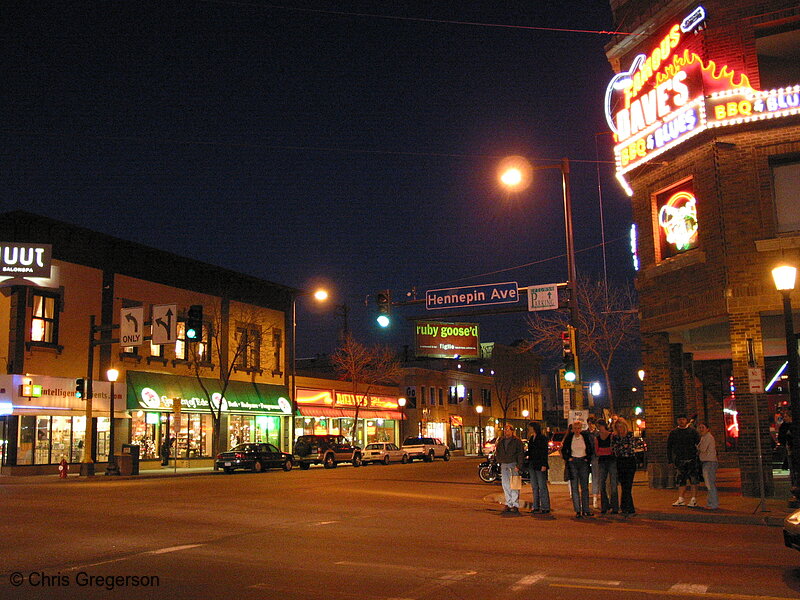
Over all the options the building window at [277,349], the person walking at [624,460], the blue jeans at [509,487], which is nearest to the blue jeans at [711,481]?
the person walking at [624,460]

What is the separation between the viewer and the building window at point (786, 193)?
1833 cm

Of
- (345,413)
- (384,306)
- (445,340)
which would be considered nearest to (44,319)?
(384,306)

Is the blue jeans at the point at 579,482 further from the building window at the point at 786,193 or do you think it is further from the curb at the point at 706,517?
the building window at the point at 786,193

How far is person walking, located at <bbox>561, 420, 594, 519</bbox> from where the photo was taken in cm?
1564

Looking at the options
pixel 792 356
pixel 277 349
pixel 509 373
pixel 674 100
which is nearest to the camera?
pixel 792 356

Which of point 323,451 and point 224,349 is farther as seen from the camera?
point 224,349

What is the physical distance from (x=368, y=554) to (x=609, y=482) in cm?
711

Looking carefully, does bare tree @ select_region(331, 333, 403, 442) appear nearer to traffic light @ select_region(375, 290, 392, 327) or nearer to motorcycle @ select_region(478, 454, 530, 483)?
motorcycle @ select_region(478, 454, 530, 483)

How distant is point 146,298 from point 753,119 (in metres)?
30.2

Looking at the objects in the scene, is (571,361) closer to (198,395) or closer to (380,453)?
(198,395)

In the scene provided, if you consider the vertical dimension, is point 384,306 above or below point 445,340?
below

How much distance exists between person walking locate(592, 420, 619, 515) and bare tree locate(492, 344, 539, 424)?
59.5 meters

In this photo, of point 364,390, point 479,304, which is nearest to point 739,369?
point 479,304

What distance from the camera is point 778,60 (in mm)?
19984
